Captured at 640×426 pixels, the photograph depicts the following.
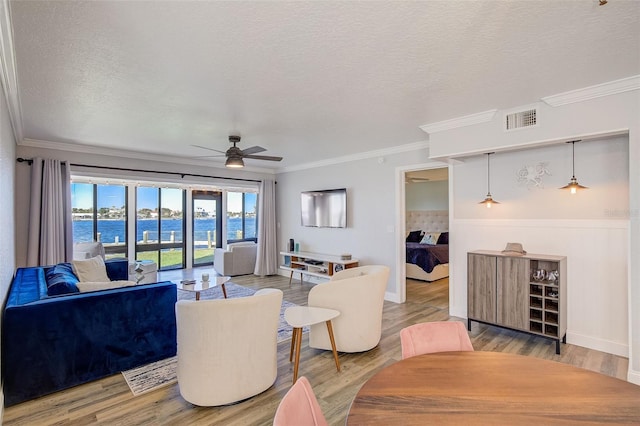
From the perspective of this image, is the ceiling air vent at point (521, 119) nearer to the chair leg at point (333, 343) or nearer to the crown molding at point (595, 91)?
Answer: the crown molding at point (595, 91)

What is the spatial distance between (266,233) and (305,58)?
546cm

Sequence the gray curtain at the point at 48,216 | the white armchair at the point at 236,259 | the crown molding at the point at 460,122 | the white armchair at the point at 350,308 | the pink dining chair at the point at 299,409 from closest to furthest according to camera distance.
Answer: the pink dining chair at the point at 299,409
the white armchair at the point at 350,308
the crown molding at the point at 460,122
the gray curtain at the point at 48,216
the white armchair at the point at 236,259

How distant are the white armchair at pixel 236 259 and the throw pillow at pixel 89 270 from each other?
3.02 meters

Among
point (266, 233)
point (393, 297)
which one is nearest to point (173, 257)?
point (266, 233)

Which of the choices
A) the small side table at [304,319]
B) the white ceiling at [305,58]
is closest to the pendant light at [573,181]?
the white ceiling at [305,58]

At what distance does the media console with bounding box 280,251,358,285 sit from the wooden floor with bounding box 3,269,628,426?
1.86 metres

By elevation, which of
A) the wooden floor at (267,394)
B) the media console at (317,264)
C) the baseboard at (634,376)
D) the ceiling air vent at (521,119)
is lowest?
the wooden floor at (267,394)

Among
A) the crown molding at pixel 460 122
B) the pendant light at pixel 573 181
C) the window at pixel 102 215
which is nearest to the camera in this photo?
the pendant light at pixel 573 181

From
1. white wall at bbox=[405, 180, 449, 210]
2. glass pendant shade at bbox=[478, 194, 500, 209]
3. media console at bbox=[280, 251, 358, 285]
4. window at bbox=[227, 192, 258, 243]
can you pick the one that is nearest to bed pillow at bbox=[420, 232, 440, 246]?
white wall at bbox=[405, 180, 449, 210]

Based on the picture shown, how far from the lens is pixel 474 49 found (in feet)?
7.07

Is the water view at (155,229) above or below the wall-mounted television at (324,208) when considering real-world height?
below

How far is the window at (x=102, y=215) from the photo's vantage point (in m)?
7.30

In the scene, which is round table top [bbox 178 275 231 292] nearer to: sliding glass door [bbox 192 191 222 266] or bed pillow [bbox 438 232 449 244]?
sliding glass door [bbox 192 191 222 266]

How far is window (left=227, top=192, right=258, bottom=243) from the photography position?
9219 mm
